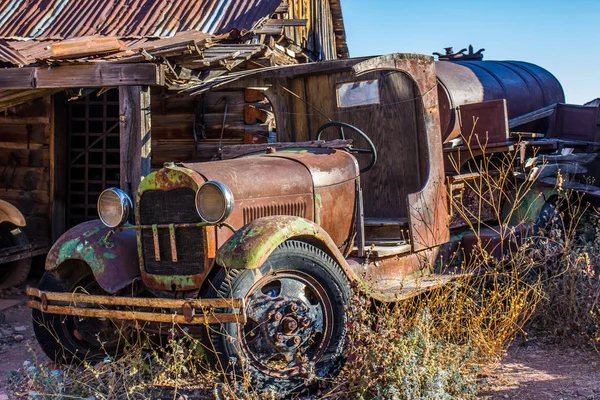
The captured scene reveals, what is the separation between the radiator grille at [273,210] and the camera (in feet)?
14.6

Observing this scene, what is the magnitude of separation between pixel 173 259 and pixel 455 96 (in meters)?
3.97

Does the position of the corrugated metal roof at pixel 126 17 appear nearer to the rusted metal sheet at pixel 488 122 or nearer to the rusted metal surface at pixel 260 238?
the rusted metal sheet at pixel 488 122

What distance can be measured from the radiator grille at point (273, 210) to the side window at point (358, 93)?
137cm

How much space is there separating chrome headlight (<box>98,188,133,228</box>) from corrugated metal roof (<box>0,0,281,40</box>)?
→ 188 inches

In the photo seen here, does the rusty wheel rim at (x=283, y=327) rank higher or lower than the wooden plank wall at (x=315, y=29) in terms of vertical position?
lower

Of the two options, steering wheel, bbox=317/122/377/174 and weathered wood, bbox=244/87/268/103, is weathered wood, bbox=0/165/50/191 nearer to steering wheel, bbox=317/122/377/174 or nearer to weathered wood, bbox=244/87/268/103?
weathered wood, bbox=244/87/268/103

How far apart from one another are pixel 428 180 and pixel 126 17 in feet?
19.0

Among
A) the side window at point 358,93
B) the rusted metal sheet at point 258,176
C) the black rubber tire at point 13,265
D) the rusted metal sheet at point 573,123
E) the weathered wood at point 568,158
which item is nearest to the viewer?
the rusted metal sheet at point 258,176

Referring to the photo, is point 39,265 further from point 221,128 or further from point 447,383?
point 447,383

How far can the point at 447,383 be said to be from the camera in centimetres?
403

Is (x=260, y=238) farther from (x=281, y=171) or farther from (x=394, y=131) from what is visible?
(x=394, y=131)

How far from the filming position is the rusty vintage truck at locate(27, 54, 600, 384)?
13.3 ft

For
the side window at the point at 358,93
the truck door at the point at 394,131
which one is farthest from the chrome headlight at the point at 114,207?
the side window at the point at 358,93

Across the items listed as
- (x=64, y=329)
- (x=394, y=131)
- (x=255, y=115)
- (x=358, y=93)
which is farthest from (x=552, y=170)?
(x=64, y=329)
